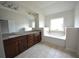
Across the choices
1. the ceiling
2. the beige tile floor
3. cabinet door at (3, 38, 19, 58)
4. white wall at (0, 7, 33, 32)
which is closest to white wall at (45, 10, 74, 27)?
the ceiling

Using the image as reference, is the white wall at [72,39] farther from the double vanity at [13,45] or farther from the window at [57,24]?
the double vanity at [13,45]

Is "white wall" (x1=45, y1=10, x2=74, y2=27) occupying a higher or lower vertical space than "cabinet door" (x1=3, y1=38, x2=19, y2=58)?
higher

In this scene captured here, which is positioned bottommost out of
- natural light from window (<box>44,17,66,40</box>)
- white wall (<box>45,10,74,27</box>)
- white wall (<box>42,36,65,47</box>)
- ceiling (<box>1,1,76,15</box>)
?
white wall (<box>42,36,65,47</box>)

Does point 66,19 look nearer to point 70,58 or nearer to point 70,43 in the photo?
point 70,43

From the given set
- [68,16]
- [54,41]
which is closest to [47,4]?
[68,16]

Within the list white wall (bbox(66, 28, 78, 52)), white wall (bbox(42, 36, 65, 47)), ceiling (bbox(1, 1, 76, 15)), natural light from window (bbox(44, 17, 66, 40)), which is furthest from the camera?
natural light from window (bbox(44, 17, 66, 40))

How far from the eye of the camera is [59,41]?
2.94m

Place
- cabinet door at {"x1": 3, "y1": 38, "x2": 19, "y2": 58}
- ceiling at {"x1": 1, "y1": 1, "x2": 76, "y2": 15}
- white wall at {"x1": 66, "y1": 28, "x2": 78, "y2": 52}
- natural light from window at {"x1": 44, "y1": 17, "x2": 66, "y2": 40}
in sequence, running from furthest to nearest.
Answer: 1. natural light from window at {"x1": 44, "y1": 17, "x2": 66, "y2": 40}
2. ceiling at {"x1": 1, "y1": 1, "x2": 76, "y2": 15}
3. white wall at {"x1": 66, "y1": 28, "x2": 78, "y2": 52}
4. cabinet door at {"x1": 3, "y1": 38, "x2": 19, "y2": 58}

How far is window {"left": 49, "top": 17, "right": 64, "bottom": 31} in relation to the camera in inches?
156

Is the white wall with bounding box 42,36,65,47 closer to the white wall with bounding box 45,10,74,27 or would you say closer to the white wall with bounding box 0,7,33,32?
the white wall with bounding box 45,10,74,27

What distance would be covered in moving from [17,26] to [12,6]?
267 cm

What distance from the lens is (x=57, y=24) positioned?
424cm

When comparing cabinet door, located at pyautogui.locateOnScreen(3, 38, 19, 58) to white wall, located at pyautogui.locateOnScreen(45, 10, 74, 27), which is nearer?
cabinet door, located at pyautogui.locateOnScreen(3, 38, 19, 58)

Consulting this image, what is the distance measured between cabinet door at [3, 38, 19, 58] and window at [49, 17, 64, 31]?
3241 mm
